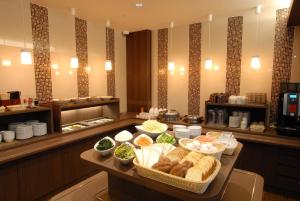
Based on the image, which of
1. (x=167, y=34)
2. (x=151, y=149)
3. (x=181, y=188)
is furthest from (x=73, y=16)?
(x=181, y=188)

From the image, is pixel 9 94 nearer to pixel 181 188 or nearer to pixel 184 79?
pixel 181 188

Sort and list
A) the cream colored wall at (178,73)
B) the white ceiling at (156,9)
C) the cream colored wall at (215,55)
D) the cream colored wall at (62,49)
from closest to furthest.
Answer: the white ceiling at (156,9), the cream colored wall at (62,49), the cream colored wall at (215,55), the cream colored wall at (178,73)

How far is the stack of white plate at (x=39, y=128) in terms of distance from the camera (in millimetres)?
2570

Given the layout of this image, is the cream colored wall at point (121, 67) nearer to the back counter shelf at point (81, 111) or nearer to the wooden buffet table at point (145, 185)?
the back counter shelf at point (81, 111)

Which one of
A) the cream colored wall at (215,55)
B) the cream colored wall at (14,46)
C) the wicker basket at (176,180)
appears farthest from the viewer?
the cream colored wall at (215,55)

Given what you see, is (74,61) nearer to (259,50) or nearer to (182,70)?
(182,70)

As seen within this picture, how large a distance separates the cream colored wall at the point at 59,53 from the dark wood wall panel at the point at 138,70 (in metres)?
0.14

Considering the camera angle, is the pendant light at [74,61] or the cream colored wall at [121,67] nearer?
the pendant light at [74,61]

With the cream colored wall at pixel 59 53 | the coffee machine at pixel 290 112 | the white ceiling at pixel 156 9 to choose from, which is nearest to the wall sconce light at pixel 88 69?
the cream colored wall at pixel 59 53

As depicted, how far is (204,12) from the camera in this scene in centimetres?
310

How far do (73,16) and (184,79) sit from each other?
223 centimetres

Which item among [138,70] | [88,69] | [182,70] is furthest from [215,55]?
[88,69]

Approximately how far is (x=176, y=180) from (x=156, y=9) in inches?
104

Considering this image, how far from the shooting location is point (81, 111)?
3.47 m
